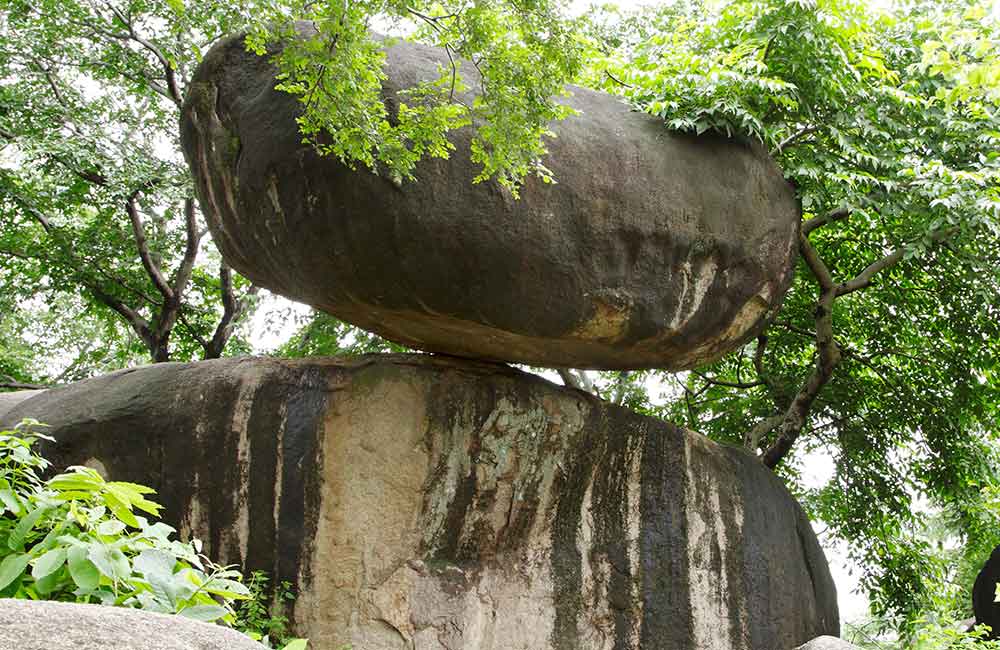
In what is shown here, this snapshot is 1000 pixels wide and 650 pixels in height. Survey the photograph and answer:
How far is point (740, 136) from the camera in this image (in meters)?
7.01

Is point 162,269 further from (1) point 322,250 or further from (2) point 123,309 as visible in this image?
(1) point 322,250

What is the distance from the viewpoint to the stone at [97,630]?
1.90m

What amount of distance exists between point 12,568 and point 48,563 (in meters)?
0.12

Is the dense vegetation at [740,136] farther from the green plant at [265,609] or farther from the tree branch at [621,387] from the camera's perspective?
the green plant at [265,609]

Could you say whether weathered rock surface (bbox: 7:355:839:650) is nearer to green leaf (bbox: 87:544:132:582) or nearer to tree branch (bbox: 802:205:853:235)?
tree branch (bbox: 802:205:853:235)

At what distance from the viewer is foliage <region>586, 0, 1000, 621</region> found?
6887 millimetres

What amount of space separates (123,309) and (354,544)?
619 centimetres

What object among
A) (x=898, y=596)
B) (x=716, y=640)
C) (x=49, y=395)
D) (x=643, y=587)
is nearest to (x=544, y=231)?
(x=643, y=587)

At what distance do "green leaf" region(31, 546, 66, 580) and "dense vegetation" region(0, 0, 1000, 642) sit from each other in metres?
2.84

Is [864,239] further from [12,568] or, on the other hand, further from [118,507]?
[12,568]

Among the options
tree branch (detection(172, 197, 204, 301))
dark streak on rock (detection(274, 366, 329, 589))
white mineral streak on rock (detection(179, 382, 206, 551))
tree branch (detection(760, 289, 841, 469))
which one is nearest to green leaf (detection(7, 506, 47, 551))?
dark streak on rock (detection(274, 366, 329, 589))

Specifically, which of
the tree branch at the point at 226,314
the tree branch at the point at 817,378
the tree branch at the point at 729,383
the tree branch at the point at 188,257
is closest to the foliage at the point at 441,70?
the tree branch at the point at 817,378

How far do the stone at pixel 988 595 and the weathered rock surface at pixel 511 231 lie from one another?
172 inches

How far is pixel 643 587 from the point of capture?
279 inches
